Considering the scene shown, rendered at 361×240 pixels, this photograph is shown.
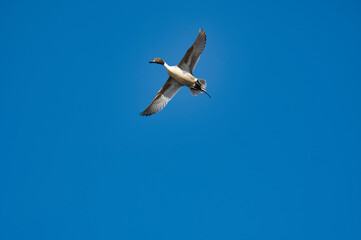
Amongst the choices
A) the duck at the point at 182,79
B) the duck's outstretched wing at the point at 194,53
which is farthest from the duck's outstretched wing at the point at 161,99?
the duck's outstretched wing at the point at 194,53

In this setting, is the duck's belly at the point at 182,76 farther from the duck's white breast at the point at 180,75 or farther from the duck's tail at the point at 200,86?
the duck's tail at the point at 200,86

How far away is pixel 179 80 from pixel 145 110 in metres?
1.84

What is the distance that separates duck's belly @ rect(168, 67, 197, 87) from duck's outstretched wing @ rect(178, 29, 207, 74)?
0.20 metres

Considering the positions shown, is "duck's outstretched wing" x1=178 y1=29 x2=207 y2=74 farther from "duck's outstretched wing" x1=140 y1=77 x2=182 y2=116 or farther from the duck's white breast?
"duck's outstretched wing" x1=140 y1=77 x2=182 y2=116

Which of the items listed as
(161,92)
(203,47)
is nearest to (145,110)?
(161,92)

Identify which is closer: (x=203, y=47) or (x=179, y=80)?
(x=203, y=47)

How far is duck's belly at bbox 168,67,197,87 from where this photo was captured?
13.4m

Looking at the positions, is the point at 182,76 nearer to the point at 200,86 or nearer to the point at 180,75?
the point at 180,75

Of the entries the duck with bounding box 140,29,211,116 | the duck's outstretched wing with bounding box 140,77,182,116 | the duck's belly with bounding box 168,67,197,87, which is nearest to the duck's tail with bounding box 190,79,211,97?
the duck with bounding box 140,29,211,116

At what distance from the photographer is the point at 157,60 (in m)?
13.7

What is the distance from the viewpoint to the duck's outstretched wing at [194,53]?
12.8 m

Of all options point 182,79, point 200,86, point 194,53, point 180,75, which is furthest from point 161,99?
point 194,53

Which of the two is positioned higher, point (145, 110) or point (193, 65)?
point (193, 65)

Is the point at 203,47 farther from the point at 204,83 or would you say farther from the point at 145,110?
the point at 145,110
